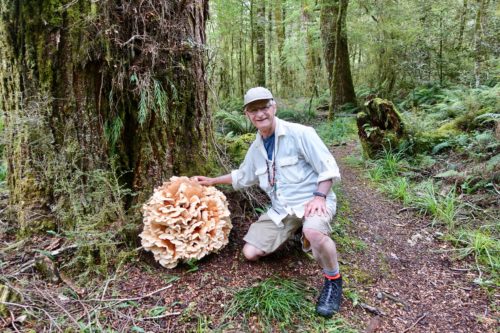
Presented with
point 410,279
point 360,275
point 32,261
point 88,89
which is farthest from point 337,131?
point 32,261

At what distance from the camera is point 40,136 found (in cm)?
293

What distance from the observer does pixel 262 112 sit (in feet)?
9.59

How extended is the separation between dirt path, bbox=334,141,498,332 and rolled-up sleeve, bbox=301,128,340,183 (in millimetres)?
1035

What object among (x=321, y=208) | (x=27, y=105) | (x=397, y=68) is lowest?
(x=321, y=208)

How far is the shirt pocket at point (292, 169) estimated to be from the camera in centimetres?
298

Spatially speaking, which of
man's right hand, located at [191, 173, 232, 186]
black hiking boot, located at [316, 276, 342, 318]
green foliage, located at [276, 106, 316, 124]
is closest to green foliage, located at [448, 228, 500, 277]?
black hiking boot, located at [316, 276, 342, 318]

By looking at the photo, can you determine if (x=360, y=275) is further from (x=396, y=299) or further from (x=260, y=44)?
(x=260, y=44)

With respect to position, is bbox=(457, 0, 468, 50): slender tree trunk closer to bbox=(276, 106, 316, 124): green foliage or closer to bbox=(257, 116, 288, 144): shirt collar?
bbox=(276, 106, 316, 124): green foliage

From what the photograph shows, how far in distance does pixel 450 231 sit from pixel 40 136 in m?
4.34

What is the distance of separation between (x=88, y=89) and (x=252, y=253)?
2019 mm

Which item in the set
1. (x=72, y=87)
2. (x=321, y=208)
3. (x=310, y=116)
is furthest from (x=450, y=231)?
(x=310, y=116)

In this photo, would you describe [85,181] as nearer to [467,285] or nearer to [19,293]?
[19,293]

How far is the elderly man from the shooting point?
8.91ft

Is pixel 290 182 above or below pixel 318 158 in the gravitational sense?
below
